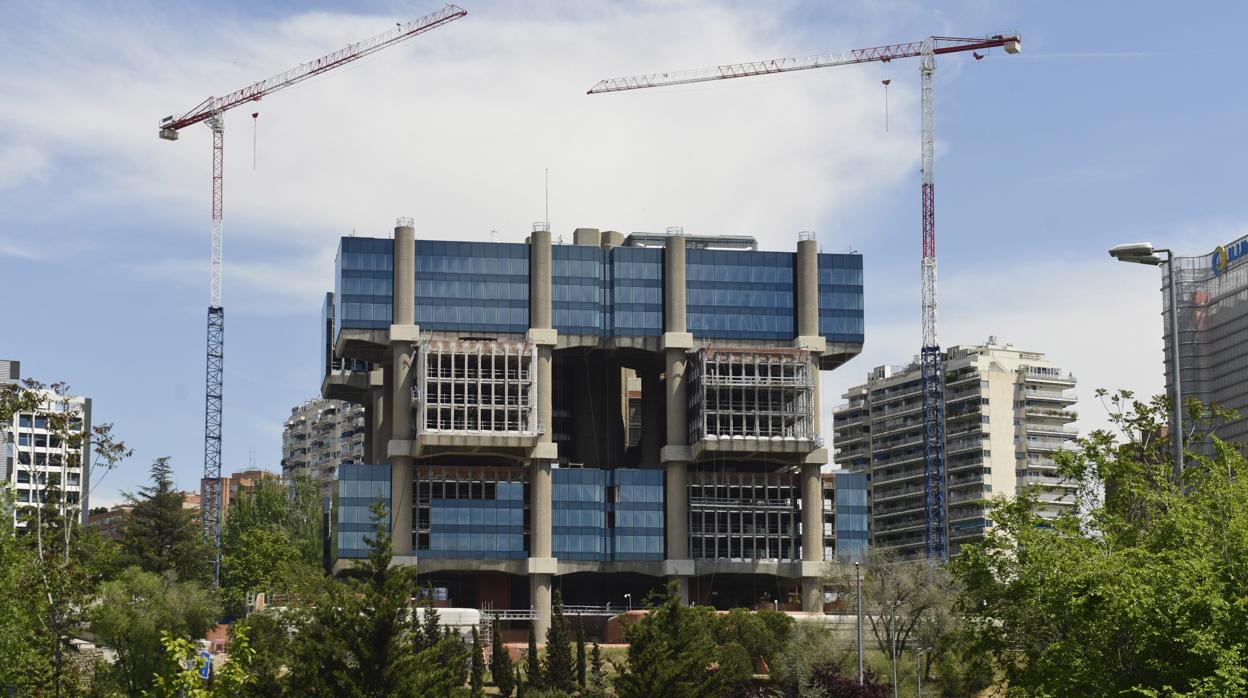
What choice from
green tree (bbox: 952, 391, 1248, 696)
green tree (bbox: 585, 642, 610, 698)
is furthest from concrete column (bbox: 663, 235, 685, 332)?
green tree (bbox: 952, 391, 1248, 696)

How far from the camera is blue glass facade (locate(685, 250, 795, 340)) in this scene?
16212 centimetres

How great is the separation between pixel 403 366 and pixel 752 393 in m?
32.6

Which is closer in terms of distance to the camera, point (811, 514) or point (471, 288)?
point (471, 288)

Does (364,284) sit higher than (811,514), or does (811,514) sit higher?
(364,284)

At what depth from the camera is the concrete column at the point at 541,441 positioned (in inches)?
6132

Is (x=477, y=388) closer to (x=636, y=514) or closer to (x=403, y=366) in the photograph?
(x=403, y=366)

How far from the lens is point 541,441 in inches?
6196

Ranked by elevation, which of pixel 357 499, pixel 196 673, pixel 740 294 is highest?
pixel 740 294

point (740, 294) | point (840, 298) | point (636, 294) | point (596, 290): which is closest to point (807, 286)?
point (840, 298)

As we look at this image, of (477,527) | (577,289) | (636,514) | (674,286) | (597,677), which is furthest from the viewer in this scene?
(674,286)

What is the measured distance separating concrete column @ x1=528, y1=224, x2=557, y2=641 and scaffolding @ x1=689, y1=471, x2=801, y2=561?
1407 cm

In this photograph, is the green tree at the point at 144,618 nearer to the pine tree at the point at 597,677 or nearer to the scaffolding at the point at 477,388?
the pine tree at the point at 597,677

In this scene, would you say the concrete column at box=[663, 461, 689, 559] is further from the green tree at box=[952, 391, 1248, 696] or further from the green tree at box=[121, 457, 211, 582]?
the green tree at box=[952, 391, 1248, 696]

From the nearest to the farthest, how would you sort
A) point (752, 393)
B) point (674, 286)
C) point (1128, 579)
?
1. point (1128, 579)
2. point (752, 393)
3. point (674, 286)
